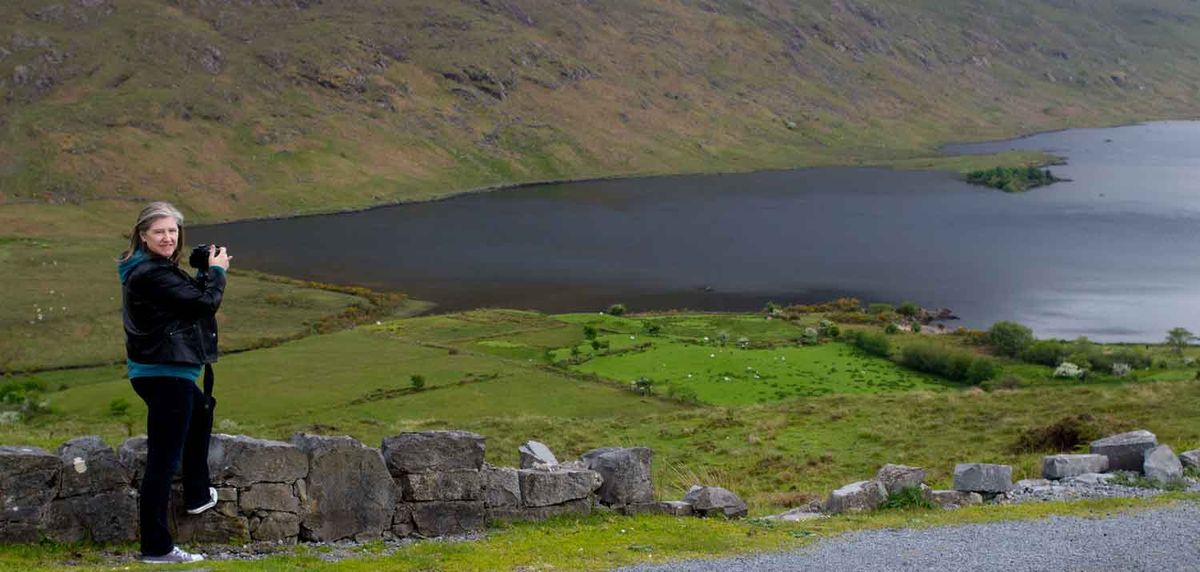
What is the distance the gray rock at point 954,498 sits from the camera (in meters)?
20.4

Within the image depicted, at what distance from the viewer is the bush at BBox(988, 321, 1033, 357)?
277 feet

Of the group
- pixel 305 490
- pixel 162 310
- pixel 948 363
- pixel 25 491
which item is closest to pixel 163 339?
pixel 162 310

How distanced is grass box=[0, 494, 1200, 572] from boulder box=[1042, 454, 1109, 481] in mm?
2740

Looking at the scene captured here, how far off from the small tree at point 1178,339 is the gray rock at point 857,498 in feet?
233

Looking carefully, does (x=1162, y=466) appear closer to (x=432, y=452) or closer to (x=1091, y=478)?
(x=1091, y=478)

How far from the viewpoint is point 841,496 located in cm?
1991

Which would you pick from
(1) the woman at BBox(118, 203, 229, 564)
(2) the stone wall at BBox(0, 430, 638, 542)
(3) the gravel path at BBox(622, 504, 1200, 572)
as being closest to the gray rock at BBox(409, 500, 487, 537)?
(2) the stone wall at BBox(0, 430, 638, 542)

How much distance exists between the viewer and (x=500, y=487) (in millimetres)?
17312

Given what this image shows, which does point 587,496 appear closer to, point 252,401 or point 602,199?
point 252,401

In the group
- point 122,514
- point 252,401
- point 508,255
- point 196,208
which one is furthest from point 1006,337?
point 196,208

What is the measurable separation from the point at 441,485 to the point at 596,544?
2634 millimetres

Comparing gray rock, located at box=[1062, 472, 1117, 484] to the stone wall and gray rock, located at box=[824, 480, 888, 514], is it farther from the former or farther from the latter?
the stone wall

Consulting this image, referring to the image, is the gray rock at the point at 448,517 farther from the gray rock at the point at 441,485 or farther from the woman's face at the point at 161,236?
the woman's face at the point at 161,236

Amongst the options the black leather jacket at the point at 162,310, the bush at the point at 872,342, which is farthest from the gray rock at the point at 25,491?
the bush at the point at 872,342
